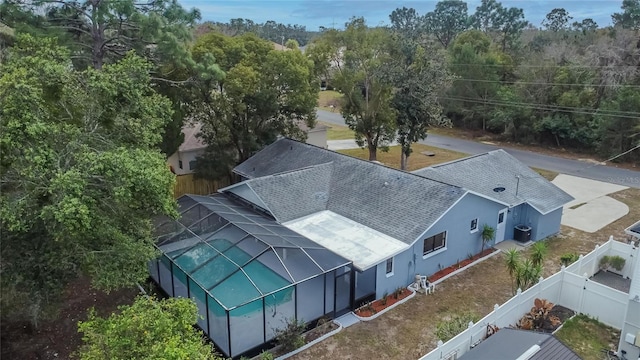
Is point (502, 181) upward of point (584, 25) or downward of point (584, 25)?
downward

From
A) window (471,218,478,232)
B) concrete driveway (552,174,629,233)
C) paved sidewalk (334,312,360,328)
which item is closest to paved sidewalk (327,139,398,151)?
concrete driveway (552,174,629,233)

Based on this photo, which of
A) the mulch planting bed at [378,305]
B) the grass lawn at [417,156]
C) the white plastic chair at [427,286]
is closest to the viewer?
the mulch planting bed at [378,305]

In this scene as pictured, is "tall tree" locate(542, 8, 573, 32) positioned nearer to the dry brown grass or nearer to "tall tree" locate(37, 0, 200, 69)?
the dry brown grass

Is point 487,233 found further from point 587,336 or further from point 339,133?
point 339,133

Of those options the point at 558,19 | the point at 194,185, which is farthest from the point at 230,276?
the point at 558,19

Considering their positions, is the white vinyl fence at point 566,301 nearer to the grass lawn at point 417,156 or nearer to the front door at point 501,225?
the front door at point 501,225

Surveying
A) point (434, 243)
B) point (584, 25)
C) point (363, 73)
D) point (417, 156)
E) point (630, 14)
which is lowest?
point (434, 243)

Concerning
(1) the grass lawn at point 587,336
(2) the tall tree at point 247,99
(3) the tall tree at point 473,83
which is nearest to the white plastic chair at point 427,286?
(1) the grass lawn at point 587,336
